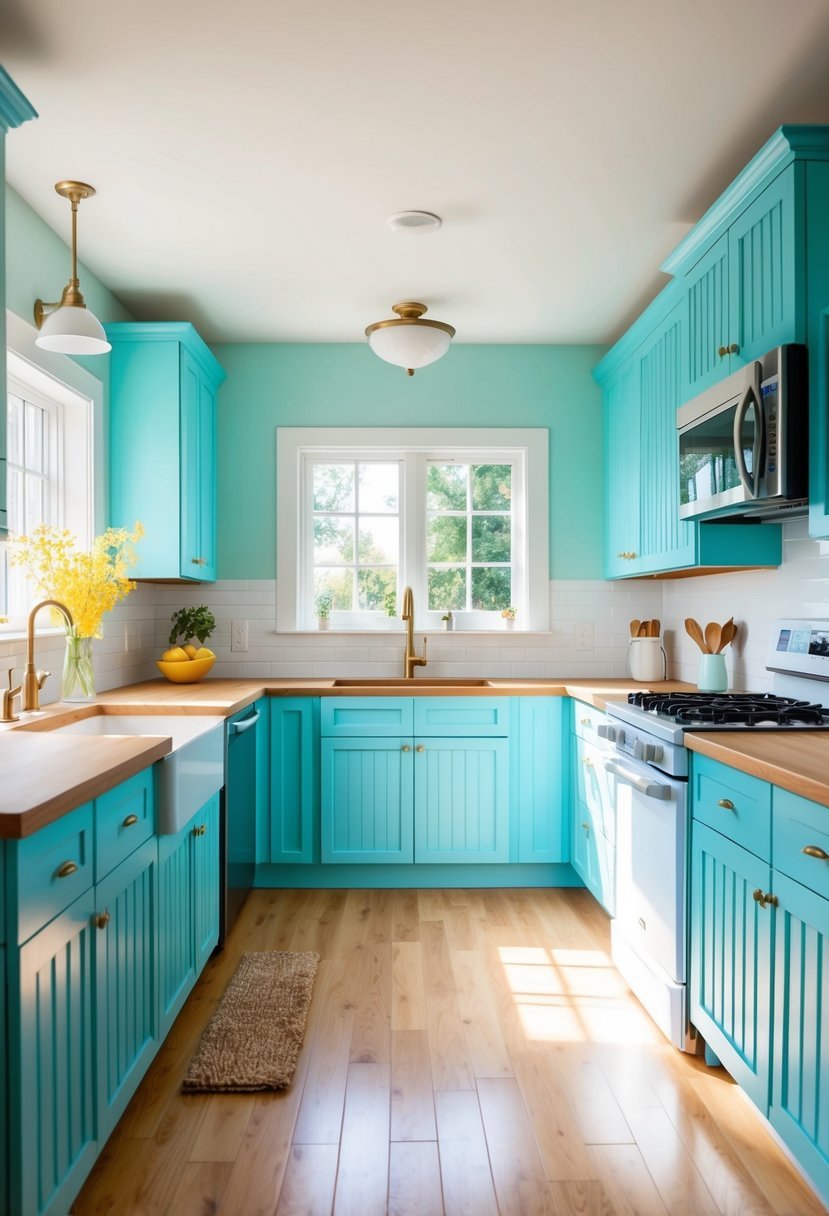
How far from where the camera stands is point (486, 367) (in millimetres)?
4234

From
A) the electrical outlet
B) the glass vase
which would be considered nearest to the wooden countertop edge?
the glass vase

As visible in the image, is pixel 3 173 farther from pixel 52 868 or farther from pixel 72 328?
pixel 52 868

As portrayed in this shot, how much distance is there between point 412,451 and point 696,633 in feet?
5.56

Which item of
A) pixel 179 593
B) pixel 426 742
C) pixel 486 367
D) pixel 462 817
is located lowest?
pixel 462 817

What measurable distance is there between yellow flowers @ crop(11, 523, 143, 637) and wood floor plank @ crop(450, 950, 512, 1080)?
176cm

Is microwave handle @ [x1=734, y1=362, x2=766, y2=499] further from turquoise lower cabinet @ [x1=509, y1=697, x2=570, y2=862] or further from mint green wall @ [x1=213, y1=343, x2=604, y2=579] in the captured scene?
mint green wall @ [x1=213, y1=343, x2=604, y2=579]

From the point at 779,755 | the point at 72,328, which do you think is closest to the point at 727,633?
the point at 779,755

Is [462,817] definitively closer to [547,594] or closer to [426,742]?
[426,742]

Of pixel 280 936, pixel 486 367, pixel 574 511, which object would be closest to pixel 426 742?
pixel 280 936

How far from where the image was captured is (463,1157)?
6.17ft

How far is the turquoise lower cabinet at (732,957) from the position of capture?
1831 mm

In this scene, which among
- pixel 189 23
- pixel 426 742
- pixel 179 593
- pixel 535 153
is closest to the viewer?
pixel 189 23

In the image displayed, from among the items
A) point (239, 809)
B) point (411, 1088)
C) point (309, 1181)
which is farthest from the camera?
point (239, 809)

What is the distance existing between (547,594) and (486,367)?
1195 mm
